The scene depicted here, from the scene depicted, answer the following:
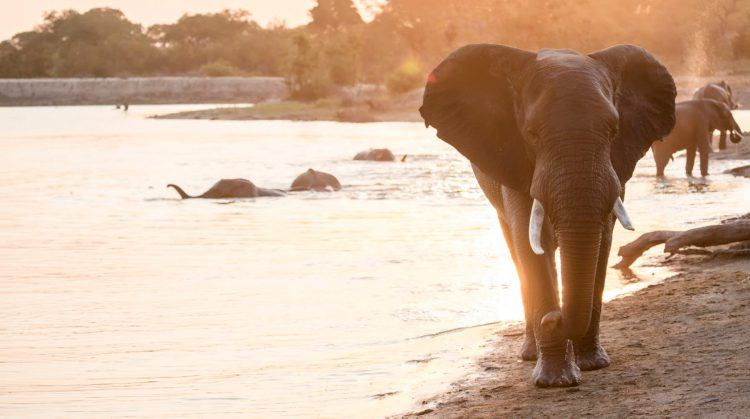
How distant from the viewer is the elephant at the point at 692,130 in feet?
70.2

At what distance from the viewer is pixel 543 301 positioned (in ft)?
20.2

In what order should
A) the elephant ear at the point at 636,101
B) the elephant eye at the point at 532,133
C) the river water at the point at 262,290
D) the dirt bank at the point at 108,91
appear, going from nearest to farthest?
the elephant eye at the point at 532,133 < the elephant ear at the point at 636,101 < the river water at the point at 262,290 < the dirt bank at the point at 108,91

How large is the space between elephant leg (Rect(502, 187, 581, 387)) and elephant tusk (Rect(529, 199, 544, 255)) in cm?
32

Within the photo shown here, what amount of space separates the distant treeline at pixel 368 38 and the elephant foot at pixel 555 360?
61.3m

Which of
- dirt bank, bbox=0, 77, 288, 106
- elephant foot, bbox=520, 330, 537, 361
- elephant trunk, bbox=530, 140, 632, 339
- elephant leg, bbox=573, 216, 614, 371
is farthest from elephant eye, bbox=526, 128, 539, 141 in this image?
dirt bank, bbox=0, 77, 288, 106

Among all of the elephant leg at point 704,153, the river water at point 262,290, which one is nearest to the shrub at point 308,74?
the river water at point 262,290

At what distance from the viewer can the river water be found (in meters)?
7.29

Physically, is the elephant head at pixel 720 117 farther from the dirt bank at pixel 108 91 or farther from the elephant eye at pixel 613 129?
the dirt bank at pixel 108 91

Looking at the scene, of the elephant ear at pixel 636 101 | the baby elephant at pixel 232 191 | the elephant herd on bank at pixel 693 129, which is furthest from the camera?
the elephant herd on bank at pixel 693 129

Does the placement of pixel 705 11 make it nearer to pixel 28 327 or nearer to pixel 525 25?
pixel 525 25

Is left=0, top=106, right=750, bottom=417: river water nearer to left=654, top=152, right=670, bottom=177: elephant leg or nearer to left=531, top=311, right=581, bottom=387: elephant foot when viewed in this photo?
left=654, top=152, right=670, bottom=177: elephant leg

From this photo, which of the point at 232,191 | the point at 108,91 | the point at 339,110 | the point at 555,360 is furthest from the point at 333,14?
the point at 555,360

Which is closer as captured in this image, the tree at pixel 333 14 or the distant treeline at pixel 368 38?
the distant treeline at pixel 368 38

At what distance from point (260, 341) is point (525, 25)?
65.5 m
